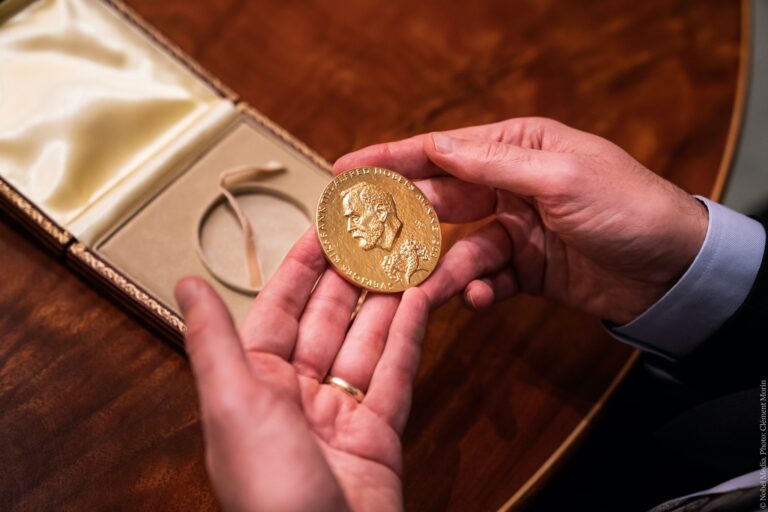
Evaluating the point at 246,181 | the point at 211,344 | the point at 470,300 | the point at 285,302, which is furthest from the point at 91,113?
the point at 470,300

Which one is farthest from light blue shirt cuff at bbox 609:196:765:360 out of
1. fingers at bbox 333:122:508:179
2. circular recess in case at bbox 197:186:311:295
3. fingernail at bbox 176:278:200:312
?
fingernail at bbox 176:278:200:312

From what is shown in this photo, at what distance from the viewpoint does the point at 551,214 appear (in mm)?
1085

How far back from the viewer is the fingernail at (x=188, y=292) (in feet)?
2.45

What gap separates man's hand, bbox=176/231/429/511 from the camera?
2.36ft

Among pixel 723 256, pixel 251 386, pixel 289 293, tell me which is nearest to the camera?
pixel 251 386

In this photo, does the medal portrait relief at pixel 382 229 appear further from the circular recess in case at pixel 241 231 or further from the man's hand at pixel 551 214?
the circular recess in case at pixel 241 231

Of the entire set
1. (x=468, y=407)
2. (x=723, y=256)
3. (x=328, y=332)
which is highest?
(x=723, y=256)

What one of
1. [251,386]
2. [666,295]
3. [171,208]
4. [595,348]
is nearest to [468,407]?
[595,348]

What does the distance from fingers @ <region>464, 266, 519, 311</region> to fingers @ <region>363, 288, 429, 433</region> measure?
14cm

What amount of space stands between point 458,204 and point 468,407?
0.38m

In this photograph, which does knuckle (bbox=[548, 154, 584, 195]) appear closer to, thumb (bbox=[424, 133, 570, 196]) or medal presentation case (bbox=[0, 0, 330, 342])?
thumb (bbox=[424, 133, 570, 196])

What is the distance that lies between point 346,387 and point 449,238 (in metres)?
0.43

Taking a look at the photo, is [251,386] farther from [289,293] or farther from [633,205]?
[633,205]

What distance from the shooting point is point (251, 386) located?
0.73 m
